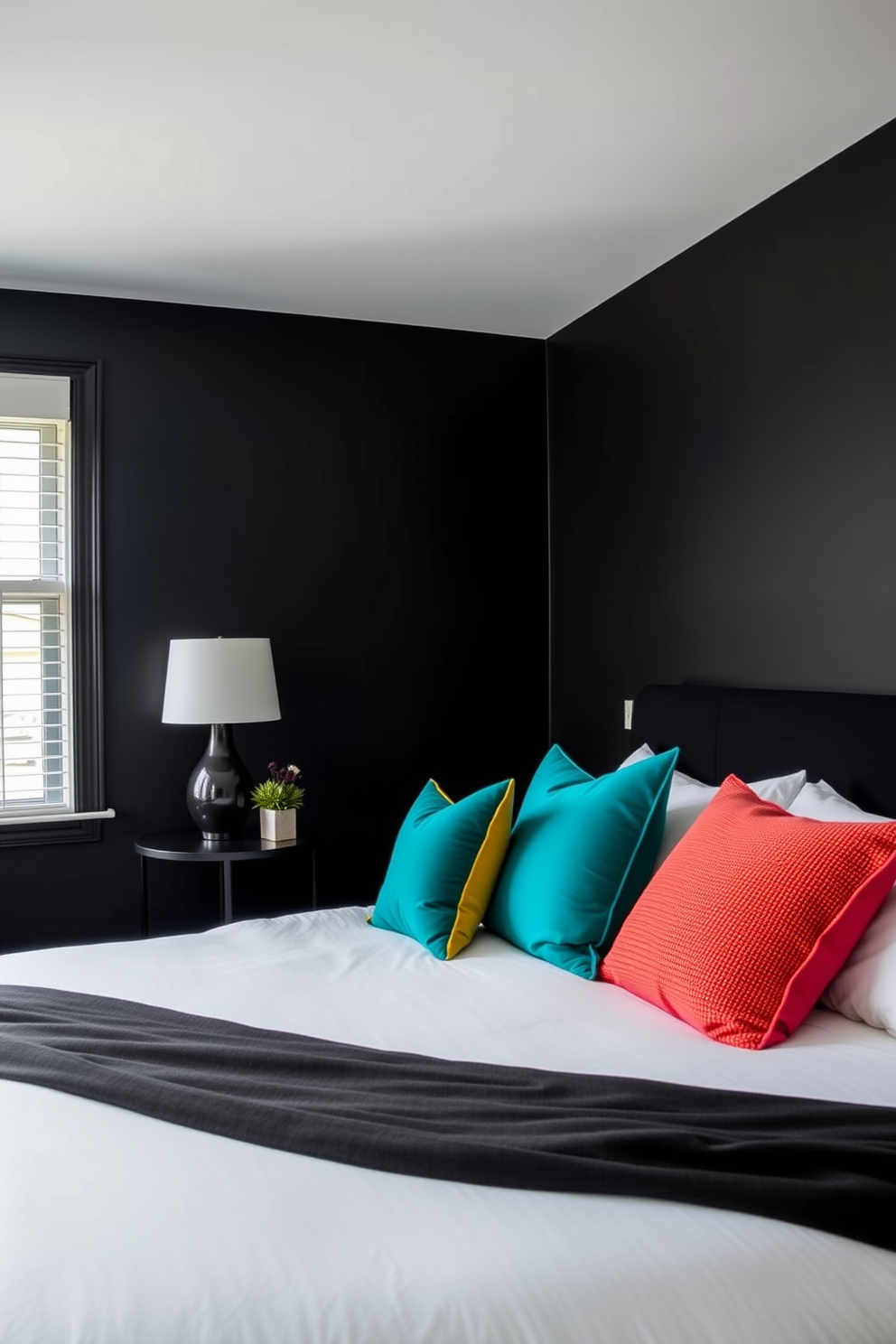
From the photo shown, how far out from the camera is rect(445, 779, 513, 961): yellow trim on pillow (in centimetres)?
268

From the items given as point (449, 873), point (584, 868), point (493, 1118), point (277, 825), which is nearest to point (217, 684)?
point (277, 825)

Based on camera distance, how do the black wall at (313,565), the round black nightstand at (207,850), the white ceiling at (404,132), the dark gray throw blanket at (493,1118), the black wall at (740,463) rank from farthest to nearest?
the black wall at (313,565)
the round black nightstand at (207,850)
the black wall at (740,463)
the white ceiling at (404,132)
the dark gray throw blanket at (493,1118)

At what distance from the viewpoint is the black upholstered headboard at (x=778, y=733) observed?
2598 mm

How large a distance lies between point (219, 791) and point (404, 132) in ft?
6.90

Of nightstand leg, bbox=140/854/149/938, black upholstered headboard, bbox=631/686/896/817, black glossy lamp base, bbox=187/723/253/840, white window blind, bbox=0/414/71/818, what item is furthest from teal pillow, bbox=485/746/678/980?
white window blind, bbox=0/414/71/818

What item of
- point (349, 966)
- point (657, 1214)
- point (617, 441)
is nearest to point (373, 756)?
point (617, 441)

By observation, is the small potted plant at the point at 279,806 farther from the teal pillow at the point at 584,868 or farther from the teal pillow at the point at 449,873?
the teal pillow at the point at 584,868

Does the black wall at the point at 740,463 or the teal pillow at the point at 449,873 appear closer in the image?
the teal pillow at the point at 449,873

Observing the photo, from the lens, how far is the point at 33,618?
155 inches

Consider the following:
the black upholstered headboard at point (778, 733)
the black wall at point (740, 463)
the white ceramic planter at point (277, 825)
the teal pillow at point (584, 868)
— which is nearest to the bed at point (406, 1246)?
the teal pillow at point (584, 868)

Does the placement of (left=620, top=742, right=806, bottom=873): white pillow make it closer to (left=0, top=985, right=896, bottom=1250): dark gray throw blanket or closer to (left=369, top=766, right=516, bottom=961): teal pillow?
(left=369, top=766, right=516, bottom=961): teal pillow

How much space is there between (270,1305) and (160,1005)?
Result: 1068 mm

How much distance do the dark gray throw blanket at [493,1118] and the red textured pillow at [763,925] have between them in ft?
1.04

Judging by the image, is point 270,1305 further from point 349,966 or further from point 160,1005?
point 349,966
